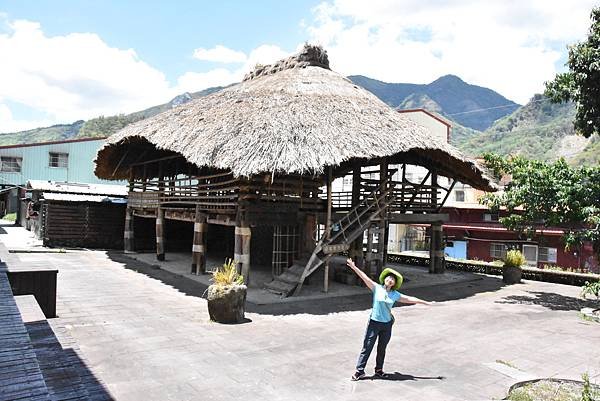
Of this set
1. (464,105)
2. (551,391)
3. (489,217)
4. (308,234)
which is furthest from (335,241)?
(464,105)

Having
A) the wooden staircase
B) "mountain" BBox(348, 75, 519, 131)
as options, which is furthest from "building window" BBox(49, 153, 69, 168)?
"mountain" BBox(348, 75, 519, 131)

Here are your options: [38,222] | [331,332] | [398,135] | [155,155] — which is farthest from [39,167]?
[331,332]

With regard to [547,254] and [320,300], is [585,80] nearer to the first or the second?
[320,300]

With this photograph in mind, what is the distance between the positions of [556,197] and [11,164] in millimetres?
33079

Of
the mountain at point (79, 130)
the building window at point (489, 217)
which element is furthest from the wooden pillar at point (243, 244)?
the mountain at point (79, 130)

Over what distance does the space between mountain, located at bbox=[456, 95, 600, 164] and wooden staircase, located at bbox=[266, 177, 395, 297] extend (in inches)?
2024

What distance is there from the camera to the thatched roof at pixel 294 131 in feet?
39.5

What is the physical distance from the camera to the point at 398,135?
44.9 ft

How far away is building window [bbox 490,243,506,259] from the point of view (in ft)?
86.4

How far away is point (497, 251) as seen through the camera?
87.4 feet

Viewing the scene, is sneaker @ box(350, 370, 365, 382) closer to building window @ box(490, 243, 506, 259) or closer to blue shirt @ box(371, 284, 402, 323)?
blue shirt @ box(371, 284, 402, 323)

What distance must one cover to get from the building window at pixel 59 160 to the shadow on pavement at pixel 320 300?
17.0 metres

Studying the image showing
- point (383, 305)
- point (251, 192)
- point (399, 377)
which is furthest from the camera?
point (251, 192)

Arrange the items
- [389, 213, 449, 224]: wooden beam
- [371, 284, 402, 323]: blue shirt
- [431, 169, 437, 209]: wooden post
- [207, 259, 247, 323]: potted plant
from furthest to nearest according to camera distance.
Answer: [431, 169, 437, 209]: wooden post, [389, 213, 449, 224]: wooden beam, [207, 259, 247, 323]: potted plant, [371, 284, 402, 323]: blue shirt
